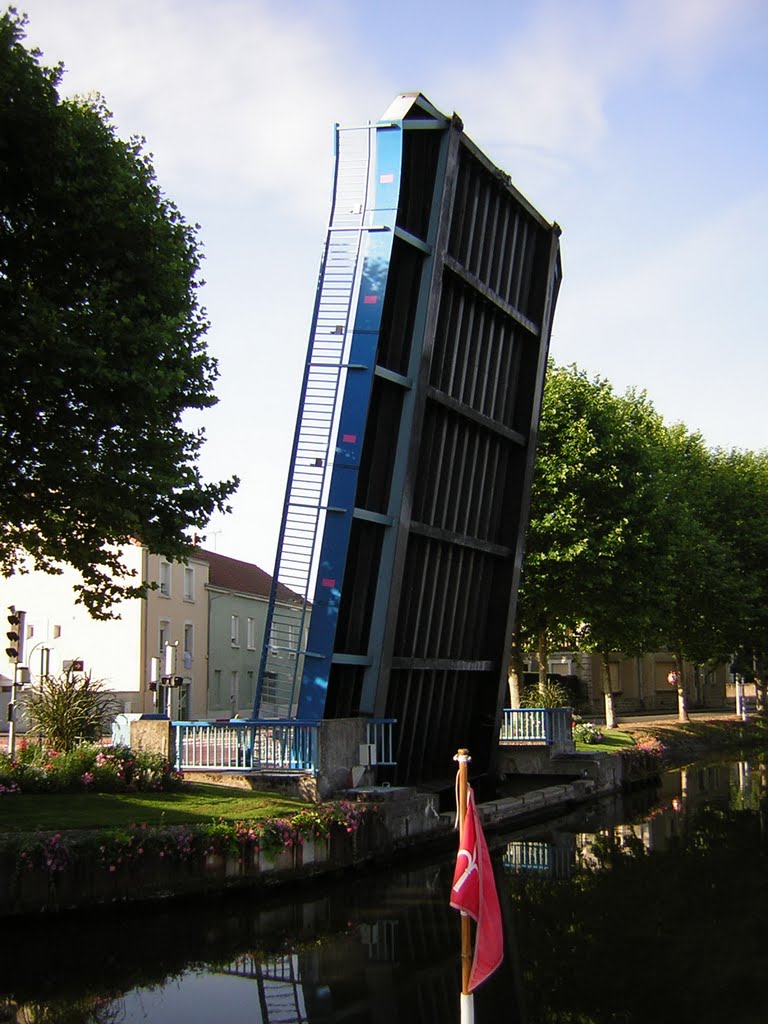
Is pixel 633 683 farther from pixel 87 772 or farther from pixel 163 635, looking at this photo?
pixel 87 772

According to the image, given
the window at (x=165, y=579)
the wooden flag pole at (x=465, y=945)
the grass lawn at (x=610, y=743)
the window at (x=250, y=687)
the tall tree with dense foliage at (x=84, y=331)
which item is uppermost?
the tall tree with dense foliage at (x=84, y=331)

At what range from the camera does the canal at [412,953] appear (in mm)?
7359

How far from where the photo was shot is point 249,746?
48.1 ft

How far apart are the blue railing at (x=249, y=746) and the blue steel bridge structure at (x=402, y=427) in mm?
717

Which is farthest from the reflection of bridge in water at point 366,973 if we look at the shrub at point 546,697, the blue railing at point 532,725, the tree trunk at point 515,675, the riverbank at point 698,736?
the riverbank at point 698,736

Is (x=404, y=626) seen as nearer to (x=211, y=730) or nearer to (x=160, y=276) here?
(x=211, y=730)

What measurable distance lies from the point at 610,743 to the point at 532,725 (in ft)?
21.9

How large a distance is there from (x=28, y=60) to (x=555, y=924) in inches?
436

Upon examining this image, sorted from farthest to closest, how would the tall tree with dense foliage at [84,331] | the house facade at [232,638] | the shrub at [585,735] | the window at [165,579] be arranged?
the house facade at [232,638], the window at [165,579], the shrub at [585,735], the tall tree with dense foliage at [84,331]

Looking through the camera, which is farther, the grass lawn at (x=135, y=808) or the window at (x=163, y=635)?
the window at (x=163, y=635)

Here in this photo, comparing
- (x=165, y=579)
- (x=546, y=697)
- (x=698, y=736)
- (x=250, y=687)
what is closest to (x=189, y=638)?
(x=165, y=579)

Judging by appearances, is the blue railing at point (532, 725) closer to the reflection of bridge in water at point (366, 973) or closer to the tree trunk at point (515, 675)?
the tree trunk at point (515, 675)

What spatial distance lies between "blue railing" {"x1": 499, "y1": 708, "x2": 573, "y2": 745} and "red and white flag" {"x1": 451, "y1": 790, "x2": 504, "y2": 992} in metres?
17.3

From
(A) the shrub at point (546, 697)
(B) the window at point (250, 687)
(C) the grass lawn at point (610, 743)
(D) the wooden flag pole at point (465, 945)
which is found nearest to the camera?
(D) the wooden flag pole at point (465, 945)
